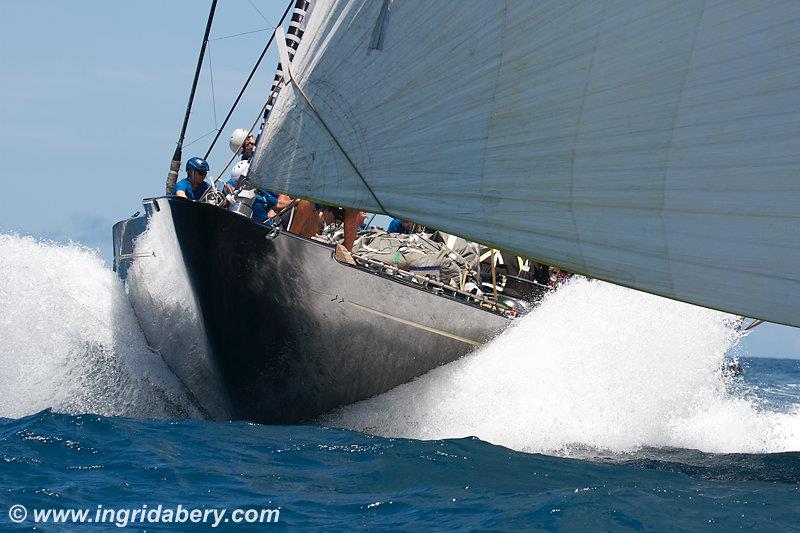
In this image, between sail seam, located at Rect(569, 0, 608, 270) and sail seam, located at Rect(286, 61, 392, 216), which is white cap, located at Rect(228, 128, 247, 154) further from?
sail seam, located at Rect(569, 0, 608, 270)

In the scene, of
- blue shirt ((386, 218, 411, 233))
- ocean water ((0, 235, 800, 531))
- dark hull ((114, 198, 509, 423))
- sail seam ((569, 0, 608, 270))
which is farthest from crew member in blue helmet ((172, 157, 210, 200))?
sail seam ((569, 0, 608, 270))

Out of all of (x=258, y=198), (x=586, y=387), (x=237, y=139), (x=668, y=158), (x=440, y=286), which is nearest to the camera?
(x=668, y=158)

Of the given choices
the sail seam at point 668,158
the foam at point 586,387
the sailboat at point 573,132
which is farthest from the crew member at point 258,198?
the sail seam at point 668,158

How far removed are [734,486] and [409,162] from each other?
108 inches

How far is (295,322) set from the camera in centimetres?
814

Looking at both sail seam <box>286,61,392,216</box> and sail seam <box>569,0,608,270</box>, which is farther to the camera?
sail seam <box>286,61,392,216</box>

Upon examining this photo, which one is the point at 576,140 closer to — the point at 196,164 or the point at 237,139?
the point at 196,164

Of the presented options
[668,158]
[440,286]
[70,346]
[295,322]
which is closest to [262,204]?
[295,322]

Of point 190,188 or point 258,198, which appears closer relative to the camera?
point 258,198

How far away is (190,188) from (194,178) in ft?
0.33

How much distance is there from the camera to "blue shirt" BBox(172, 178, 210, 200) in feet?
31.8

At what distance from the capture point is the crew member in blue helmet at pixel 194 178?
9734mm

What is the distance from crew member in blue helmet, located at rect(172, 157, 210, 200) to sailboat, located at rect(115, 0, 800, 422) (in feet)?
8.88

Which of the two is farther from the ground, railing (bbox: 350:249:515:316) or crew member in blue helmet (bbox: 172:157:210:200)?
crew member in blue helmet (bbox: 172:157:210:200)
